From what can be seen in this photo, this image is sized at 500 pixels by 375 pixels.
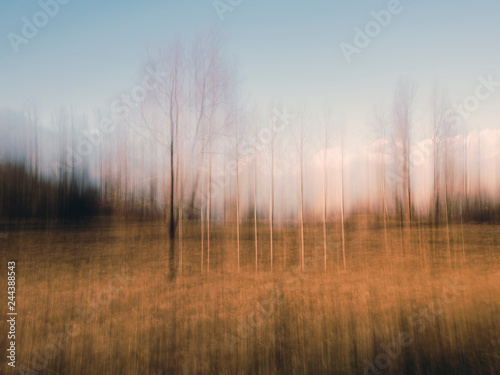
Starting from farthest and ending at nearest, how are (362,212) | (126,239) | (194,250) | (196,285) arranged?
(362,212), (126,239), (194,250), (196,285)

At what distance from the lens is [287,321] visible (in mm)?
4039

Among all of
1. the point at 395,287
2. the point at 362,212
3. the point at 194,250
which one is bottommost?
the point at 395,287

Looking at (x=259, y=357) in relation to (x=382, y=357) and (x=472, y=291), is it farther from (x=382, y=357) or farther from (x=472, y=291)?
(x=472, y=291)

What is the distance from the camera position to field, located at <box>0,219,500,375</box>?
3100mm

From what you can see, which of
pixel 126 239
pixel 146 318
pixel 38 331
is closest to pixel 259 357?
pixel 146 318

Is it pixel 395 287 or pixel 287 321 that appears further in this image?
pixel 395 287

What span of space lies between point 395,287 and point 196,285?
428 cm

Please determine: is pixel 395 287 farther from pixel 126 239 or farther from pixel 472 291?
pixel 126 239

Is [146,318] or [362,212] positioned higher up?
[362,212]

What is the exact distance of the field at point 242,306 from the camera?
310 cm

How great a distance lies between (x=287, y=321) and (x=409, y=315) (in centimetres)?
200

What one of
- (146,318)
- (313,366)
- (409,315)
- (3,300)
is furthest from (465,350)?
(3,300)

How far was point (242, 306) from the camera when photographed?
180 inches

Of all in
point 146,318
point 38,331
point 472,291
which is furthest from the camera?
point 472,291
